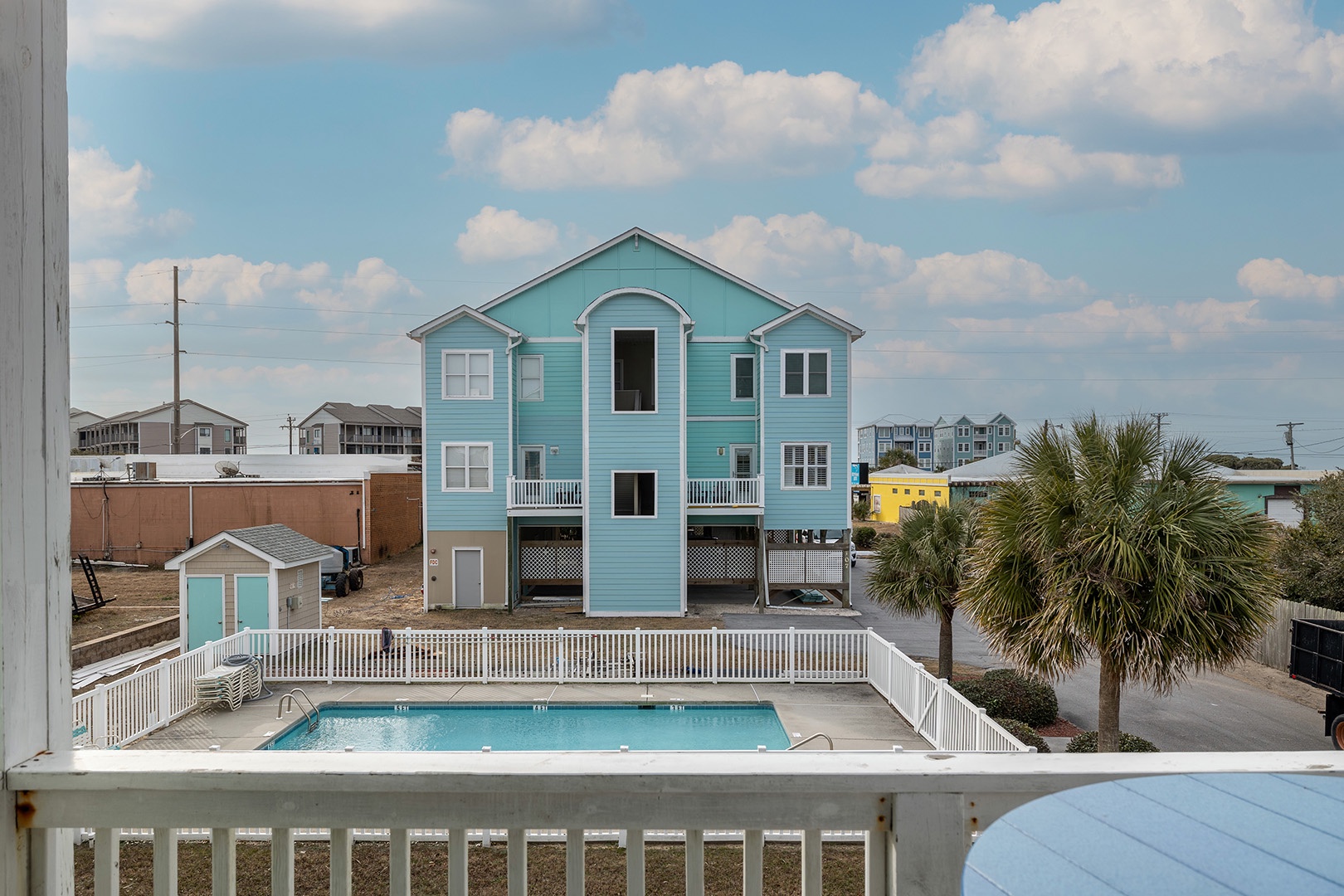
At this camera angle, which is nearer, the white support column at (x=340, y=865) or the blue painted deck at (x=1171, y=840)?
the blue painted deck at (x=1171, y=840)

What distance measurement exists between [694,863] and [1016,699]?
36.0 ft

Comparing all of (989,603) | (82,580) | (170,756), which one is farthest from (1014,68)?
(82,580)

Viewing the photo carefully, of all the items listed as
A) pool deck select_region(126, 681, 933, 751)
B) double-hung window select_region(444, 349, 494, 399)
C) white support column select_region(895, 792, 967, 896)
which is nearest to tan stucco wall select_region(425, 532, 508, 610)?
double-hung window select_region(444, 349, 494, 399)

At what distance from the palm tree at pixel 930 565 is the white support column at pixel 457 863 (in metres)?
10.9

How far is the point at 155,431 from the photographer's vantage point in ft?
174

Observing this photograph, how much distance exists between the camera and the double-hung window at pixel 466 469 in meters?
20.4

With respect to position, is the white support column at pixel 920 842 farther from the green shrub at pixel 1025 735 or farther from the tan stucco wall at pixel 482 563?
the tan stucco wall at pixel 482 563

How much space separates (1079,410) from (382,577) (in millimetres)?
23086

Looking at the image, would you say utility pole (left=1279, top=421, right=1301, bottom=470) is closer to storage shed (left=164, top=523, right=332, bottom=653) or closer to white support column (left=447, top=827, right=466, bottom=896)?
storage shed (left=164, top=523, right=332, bottom=653)

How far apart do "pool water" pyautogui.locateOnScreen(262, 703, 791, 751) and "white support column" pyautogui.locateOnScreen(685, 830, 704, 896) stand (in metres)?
9.72

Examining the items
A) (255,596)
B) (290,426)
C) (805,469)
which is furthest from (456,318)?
(290,426)

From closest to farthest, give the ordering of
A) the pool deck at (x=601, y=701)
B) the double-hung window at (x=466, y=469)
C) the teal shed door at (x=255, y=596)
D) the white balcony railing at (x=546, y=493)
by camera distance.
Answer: the pool deck at (x=601, y=701) → the teal shed door at (x=255, y=596) → the white balcony railing at (x=546, y=493) → the double-hung window at (x=466, y=469)

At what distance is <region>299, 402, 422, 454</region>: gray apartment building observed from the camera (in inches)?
2581

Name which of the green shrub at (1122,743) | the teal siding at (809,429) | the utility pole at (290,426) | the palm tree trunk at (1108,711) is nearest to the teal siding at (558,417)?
the teal siding at (809,429)
